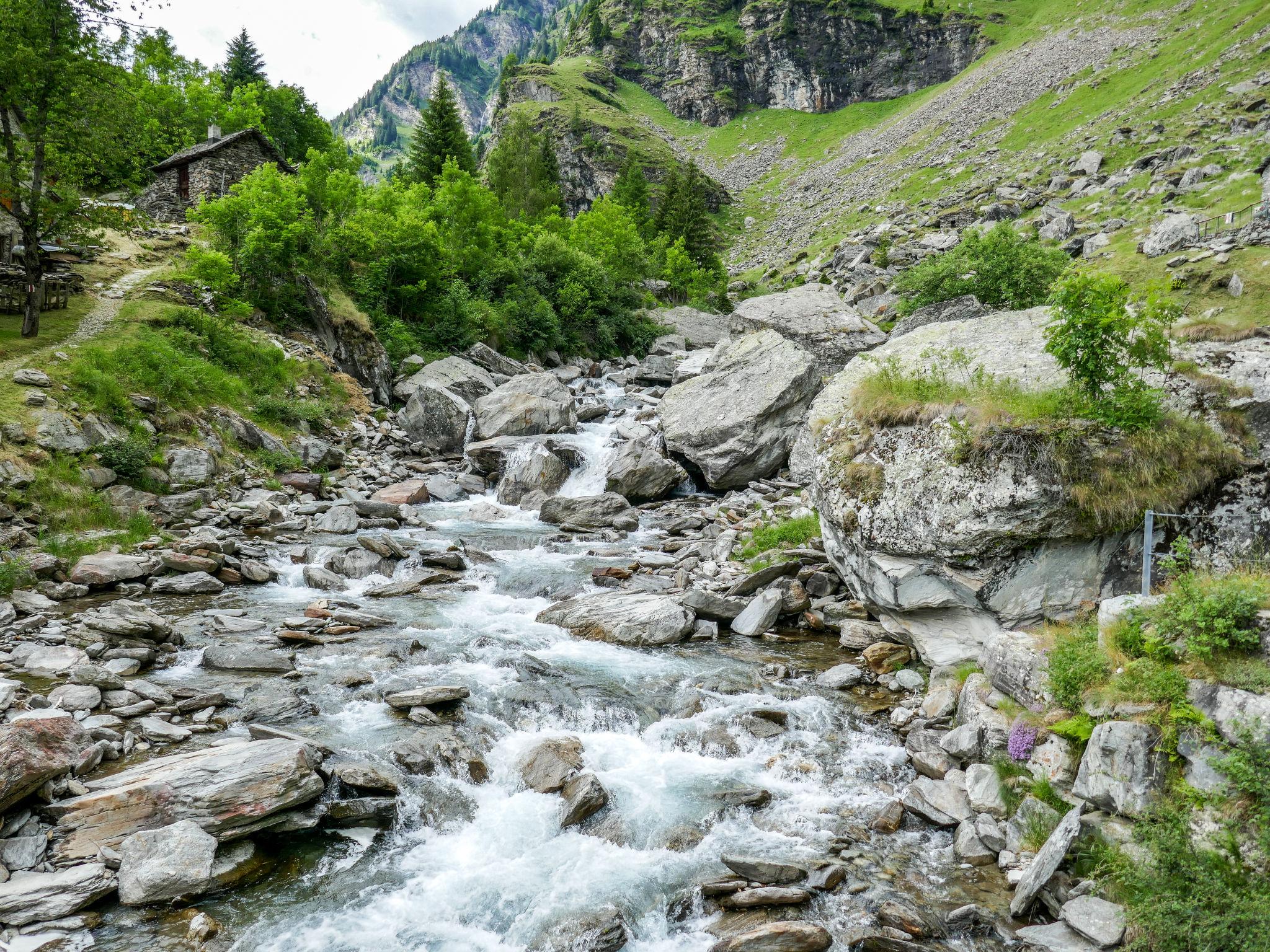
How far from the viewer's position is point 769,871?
25.4 ft

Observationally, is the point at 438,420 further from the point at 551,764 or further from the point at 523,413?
the point at 551,764

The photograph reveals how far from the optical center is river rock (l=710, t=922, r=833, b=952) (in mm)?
6812

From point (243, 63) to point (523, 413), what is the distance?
5709 cm

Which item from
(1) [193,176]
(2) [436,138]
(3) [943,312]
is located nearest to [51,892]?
(3) [943,312]

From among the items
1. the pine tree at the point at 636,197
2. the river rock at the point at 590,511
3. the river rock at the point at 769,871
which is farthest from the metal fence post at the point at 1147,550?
the pine tree at the point at 636,197

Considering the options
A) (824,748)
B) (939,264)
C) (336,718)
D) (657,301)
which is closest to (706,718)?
(824,748)

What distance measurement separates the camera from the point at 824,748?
10.5 metres

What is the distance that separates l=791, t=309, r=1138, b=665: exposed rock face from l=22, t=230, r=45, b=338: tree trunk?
80.9 ft

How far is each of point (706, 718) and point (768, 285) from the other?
70096mm

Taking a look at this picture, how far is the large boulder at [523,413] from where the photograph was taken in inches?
1154

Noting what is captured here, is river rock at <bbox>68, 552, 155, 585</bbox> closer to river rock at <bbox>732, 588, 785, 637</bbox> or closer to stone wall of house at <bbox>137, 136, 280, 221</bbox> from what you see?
river rock at <bbox>732, 588, 785, 637</bbox>

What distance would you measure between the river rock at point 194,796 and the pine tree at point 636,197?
70.5 m

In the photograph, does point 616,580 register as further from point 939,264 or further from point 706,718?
point 939,264

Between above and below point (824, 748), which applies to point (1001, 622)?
above
